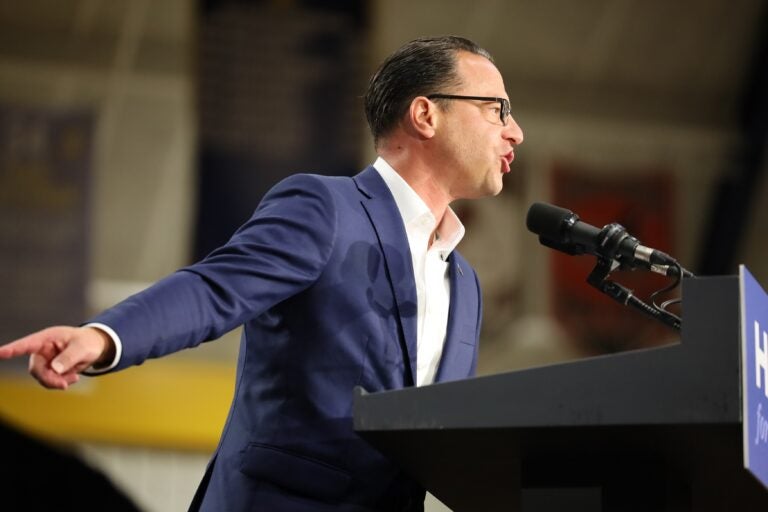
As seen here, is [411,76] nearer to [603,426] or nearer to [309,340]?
[309,340]

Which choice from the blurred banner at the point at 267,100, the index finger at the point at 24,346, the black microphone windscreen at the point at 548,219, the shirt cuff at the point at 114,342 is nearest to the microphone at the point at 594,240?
the black microphone windscreen at the point at 548,219

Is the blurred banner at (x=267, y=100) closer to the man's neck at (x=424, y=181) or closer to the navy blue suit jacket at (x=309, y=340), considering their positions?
the man's neck at (x=424, y=181)

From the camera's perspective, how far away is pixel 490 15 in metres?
6.79

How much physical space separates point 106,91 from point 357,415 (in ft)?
16.0

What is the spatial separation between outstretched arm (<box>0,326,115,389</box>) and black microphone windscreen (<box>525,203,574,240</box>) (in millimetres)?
772

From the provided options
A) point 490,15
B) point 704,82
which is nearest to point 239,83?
point 490,15

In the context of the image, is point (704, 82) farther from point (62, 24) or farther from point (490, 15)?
point (62, 24)

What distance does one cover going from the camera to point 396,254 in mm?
2027

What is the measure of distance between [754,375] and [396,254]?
2.39ft

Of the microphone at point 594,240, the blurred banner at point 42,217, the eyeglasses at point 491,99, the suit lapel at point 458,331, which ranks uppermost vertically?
the blurred banner at point 42,217

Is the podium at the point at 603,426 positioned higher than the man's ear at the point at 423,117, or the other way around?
the man's ear at the point at 423,117

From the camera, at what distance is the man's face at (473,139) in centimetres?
226

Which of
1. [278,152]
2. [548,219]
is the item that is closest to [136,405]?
[278,152]

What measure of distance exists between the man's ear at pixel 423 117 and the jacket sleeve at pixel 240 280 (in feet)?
0.98
